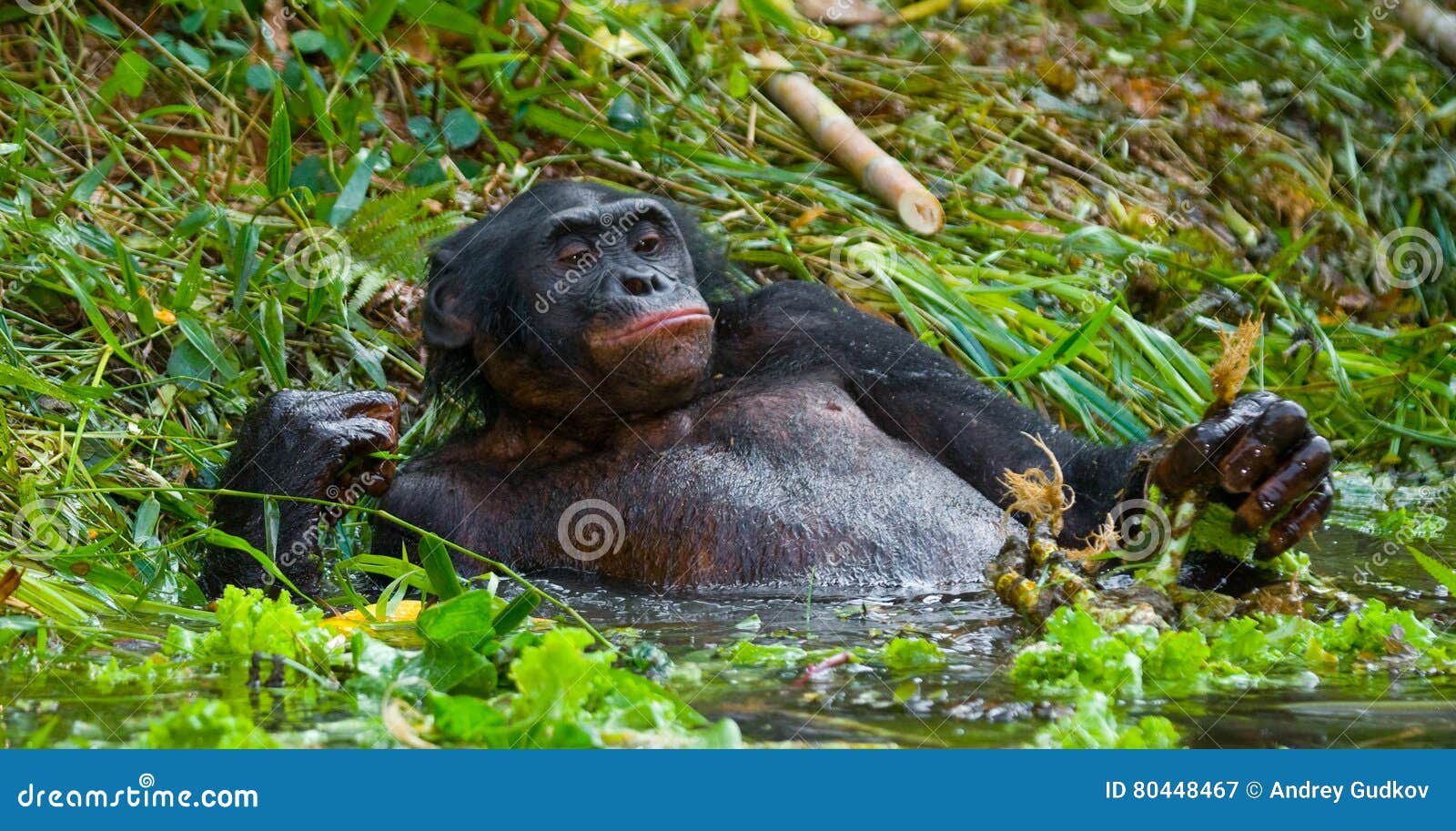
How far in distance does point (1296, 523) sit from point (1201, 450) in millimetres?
531

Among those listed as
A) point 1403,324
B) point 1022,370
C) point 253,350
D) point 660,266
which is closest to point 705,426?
point 660,266

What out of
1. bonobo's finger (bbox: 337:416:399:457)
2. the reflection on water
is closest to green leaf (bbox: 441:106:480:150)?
bonobo's finger (bbox: 337:416:399:457)

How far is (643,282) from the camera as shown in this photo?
5.38 metres

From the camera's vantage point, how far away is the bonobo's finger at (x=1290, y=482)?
14.4 ft

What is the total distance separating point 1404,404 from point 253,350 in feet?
16.5

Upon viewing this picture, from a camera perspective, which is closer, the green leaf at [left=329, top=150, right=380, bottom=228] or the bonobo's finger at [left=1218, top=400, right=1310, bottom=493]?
the bonobo's finger at [left=1218, top=400, right=1310, bottom=493]

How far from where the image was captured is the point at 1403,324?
28.9 feet

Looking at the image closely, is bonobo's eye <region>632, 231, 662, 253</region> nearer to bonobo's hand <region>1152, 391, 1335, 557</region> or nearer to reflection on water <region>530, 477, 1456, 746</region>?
reflection on water <region>530, 477, 1456, 746</region>

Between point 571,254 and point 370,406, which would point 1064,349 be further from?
point 370,406

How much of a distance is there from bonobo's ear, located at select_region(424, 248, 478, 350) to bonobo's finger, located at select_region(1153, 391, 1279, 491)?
2.56m

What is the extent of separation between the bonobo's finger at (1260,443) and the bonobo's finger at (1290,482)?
6 centimetres

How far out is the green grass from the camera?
19.1 feet

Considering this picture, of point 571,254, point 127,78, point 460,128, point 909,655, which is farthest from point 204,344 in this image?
point 909,655

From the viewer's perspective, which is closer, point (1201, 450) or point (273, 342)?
point (1201, 450)
